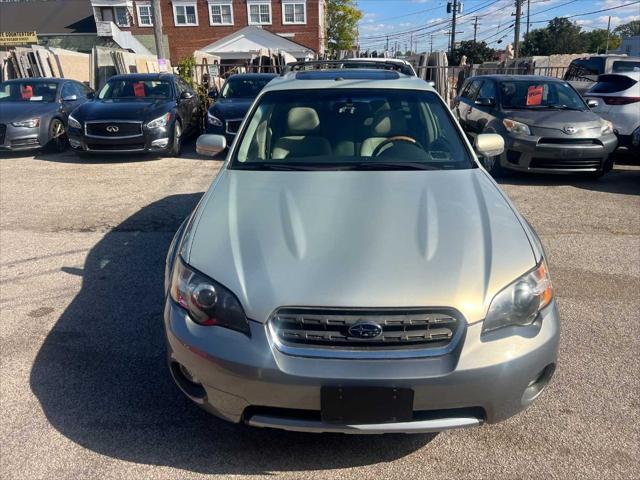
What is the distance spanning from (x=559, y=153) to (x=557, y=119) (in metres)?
0.55

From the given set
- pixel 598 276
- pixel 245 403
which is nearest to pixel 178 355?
pixel 245 403

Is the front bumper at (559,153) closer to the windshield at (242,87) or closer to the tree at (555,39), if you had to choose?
the windshield at (242,87)

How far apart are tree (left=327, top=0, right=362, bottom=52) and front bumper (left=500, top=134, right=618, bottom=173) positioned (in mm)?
57694

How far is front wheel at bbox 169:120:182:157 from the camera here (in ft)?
32.4

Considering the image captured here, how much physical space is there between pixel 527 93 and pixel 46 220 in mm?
7368

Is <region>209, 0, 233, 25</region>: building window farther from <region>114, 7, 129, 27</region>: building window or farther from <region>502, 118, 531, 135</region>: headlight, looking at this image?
<region>502, 118, 531, 135</region>: headlight

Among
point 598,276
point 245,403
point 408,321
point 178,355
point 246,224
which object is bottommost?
point 598,276

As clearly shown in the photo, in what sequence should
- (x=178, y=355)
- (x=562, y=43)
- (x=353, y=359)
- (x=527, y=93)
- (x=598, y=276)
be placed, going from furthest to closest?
(x=562, y=43)
(x=527, y=93)
(x=598, y=276)
(x=178, y=355)
(x=353, y=359)

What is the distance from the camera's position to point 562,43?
212 ft

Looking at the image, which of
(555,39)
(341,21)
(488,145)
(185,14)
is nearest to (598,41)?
(555,39)

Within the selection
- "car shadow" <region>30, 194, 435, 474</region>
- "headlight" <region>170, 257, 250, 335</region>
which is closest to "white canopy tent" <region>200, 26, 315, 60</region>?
"car shadow" <region>30, 194, 435, 474</region>

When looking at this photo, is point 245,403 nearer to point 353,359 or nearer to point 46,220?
point 353,359

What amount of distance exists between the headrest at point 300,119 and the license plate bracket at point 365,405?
236cm

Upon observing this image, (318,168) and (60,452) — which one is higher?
(318,168)
